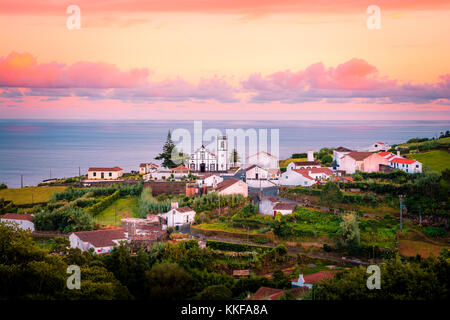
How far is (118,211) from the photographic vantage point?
27875 millimetres

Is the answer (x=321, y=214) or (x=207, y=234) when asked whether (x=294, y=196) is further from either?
(x=207, y=234)

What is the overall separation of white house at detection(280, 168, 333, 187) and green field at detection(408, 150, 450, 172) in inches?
284

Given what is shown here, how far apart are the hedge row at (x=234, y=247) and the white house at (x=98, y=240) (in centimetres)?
407

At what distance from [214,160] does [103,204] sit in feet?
45.4

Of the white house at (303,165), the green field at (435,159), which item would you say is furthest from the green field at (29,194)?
the green field at (435,159)

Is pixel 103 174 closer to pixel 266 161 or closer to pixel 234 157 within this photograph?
pixel 266 161

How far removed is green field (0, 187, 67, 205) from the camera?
103ft

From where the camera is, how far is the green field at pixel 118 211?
26.0 meters

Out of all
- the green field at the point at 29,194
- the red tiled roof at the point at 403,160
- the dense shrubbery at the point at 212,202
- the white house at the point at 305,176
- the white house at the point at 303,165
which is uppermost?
the red tiled roof at the point at 403,160

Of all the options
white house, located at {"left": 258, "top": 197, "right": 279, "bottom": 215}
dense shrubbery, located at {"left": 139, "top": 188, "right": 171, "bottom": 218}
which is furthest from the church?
white house, located at {"left": 258, "top": 197, "right": 279, "bottom": 215}

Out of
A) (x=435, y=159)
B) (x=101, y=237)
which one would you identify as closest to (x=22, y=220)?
(x=101, y=237)

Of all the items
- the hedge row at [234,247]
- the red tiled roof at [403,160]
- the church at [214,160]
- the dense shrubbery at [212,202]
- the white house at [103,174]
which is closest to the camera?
the hedge row at [234,247]

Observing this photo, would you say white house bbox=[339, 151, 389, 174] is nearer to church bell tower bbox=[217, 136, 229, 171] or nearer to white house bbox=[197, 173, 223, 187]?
white house bbox=[197, 173, 223, 187]

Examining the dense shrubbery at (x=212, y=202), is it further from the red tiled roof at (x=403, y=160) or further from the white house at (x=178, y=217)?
the red tiled roof at (x=403, y=160)
